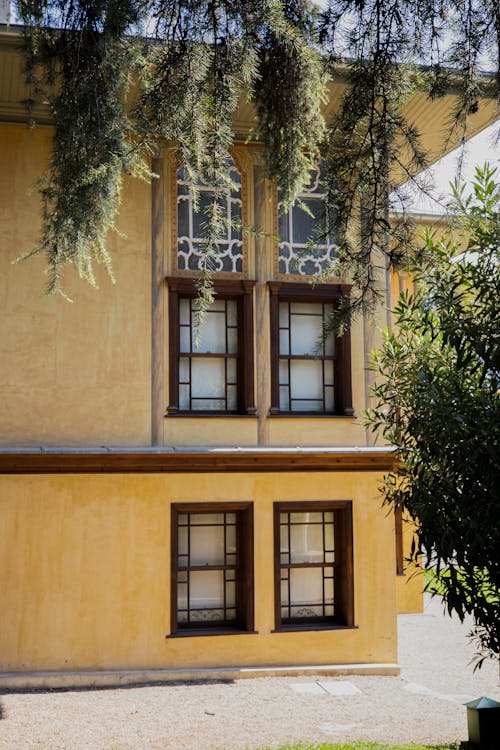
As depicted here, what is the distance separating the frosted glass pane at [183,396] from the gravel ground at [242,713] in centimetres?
361

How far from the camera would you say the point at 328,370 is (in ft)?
38.6

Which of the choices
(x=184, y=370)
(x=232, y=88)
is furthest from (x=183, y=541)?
(x=232, y=88)

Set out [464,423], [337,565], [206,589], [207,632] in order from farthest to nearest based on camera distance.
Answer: [337,565] < [206,589] < [207,632] < [464,423]

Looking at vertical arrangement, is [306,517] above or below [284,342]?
below

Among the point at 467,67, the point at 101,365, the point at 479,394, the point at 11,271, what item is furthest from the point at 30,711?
the point at 467,67

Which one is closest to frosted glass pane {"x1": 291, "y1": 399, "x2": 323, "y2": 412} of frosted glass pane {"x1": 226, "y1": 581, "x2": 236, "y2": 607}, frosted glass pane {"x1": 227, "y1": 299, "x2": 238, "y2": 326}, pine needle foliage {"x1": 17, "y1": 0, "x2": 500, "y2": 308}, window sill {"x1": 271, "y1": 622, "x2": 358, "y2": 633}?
frosted glass pane {"x1": 227, "y1": 299, "x2": 238, "y2": 326}

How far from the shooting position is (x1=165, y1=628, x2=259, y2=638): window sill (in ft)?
35.1

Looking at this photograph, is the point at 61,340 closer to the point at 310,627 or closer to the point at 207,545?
the point at 207,545

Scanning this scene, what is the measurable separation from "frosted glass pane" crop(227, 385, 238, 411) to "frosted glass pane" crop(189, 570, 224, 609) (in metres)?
2.26

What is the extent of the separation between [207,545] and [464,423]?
5484mm

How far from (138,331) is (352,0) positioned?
6.49m

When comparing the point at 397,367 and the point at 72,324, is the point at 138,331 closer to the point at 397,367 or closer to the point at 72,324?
the point at 72,324

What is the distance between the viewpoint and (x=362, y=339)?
1188 cm

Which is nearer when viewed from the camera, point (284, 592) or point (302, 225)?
point (284, 592)
